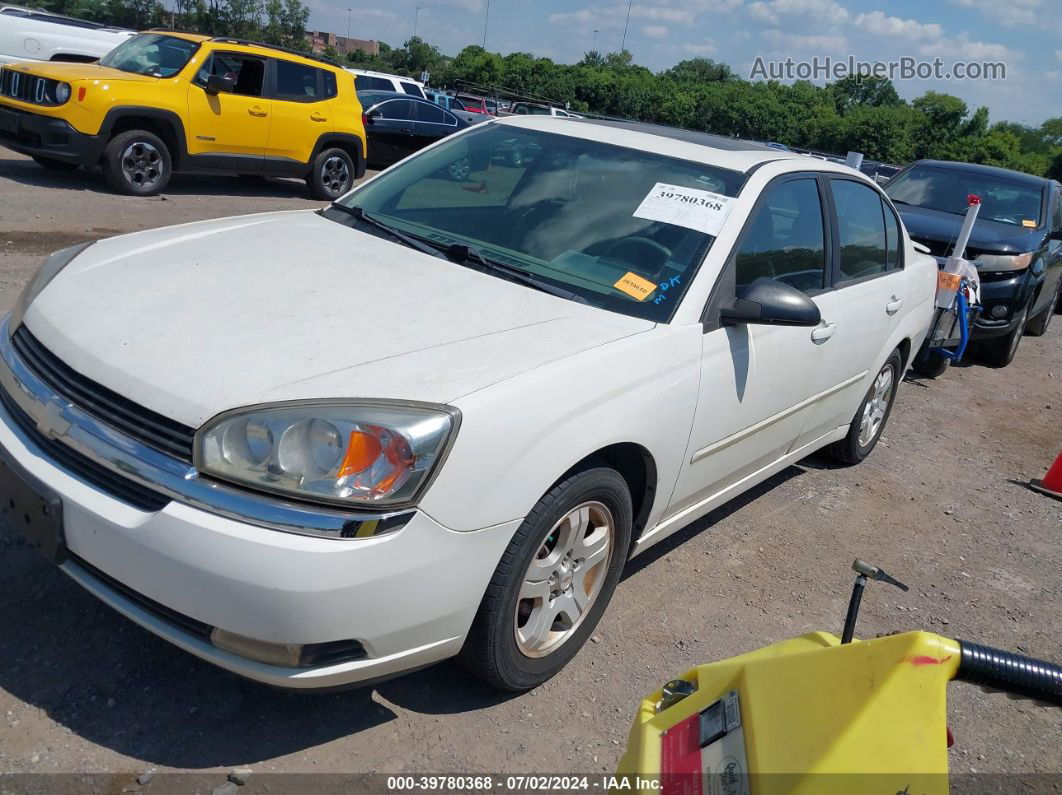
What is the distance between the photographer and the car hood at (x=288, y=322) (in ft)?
7.82

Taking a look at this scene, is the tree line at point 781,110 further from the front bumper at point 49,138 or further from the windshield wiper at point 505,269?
the windshield wiper at point 505,269

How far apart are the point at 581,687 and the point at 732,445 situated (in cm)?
110

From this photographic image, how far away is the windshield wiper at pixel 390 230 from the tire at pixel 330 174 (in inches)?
326

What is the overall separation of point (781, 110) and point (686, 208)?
5114 cm

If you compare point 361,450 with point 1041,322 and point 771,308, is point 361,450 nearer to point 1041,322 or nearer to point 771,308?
point 771,308

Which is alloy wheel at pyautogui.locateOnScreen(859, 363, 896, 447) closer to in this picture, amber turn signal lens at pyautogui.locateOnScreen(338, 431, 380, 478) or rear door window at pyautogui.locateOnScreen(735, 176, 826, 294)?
rear door window at pyautogui.locateOnScreen(735, 176, 826, 294)

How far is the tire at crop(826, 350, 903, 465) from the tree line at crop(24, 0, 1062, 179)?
118ft

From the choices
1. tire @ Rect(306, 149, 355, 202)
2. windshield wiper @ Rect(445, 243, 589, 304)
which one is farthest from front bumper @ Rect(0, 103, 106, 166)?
windshield wiper @ Rect(445, 243, 589, 304)

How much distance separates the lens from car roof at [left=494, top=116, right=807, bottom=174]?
3725 mm

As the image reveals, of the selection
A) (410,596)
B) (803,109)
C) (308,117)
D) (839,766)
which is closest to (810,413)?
(410,596)

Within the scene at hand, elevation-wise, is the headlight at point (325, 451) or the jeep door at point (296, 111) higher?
the jeep door at point (296, 111)

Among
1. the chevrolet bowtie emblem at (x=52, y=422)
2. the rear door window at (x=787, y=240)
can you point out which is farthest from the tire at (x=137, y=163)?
the chevrolet bowtie emblem at (x=52, y=422)

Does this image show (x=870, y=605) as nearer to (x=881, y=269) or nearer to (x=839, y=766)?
(x=881, y=269)

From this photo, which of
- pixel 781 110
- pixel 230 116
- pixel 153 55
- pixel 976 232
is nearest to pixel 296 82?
pixel 230 116
